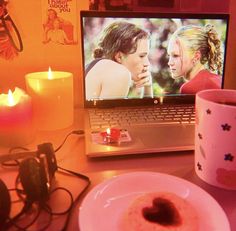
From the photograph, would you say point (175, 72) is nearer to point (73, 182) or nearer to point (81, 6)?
point (81, 6)

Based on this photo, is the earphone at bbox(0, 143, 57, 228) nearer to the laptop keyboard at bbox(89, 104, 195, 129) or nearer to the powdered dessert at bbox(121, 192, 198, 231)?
the powdered dessert at bbox(121, 192, 198, 231)

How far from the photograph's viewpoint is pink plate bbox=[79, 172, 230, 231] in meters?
0.33

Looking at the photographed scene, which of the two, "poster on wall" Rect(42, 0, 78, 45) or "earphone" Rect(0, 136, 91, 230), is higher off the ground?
"poster on wall" Rect(42, 0, 78, 45)

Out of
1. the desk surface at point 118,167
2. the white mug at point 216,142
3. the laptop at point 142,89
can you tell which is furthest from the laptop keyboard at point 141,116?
the white mug at point 216,142

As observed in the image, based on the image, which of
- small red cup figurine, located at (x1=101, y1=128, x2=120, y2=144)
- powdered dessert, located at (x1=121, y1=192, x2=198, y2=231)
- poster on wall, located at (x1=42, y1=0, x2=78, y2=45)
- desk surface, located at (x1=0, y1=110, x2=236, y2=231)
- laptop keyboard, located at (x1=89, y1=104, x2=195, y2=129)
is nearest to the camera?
powdered dessert, located at (x1=121, y1=192, x2=198, y2=231)

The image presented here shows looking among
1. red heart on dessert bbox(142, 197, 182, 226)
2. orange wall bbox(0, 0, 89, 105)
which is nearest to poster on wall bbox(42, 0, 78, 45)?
orange wall bbox(0, 0, 89, 105)

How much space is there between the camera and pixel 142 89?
0.75 meters

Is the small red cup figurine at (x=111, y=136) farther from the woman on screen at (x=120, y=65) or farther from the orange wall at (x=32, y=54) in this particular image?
the orange wall at (x=32, y=54)

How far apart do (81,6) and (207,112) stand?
1.68 ft

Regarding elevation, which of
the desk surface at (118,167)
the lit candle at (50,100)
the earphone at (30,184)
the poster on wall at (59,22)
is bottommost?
the desk surface at (118,167)

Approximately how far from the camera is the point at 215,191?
0.43 metres

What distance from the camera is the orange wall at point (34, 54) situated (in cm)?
76

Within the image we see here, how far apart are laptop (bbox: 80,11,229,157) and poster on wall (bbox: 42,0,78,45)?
0.11 m

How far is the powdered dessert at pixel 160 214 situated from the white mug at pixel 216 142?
90 mm
